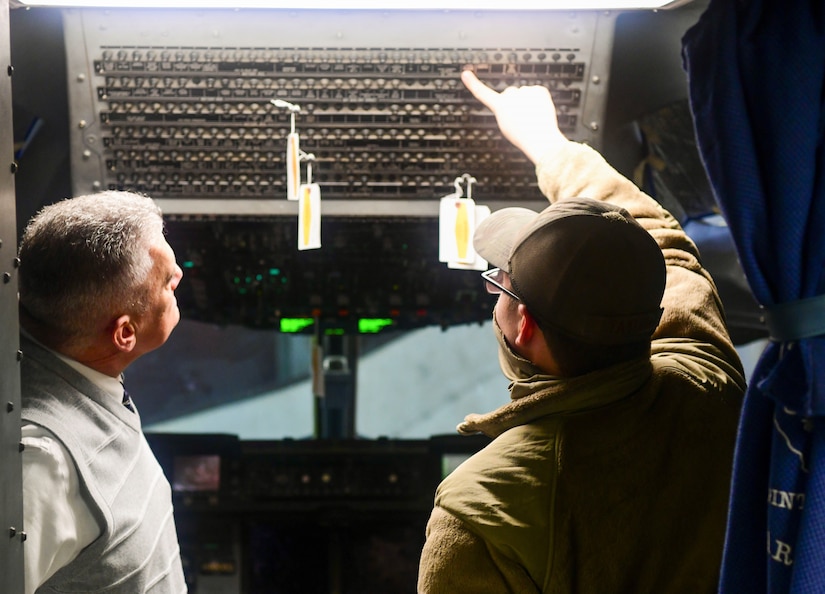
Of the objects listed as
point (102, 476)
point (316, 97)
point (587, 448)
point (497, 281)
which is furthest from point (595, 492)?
point (316, 97)

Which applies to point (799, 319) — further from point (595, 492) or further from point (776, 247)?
point (595, 492)

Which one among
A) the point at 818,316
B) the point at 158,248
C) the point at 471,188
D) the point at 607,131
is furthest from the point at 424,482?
the point at 818,316

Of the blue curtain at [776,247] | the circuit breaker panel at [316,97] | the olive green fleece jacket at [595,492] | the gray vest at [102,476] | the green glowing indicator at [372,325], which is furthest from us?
the green glowing indicator at [372,325]

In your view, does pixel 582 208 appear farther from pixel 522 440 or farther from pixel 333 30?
pixel 333 30

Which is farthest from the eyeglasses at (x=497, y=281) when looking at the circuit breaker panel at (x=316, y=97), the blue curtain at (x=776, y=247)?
the circuit breaker panel at (x=316, y=97)

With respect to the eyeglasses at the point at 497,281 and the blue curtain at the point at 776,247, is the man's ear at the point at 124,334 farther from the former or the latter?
the blue curtain at the point at 776,247

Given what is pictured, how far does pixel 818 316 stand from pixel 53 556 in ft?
2.93

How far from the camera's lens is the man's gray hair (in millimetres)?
1125

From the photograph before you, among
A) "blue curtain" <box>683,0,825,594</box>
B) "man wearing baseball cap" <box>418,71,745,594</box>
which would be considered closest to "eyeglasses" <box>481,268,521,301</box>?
"man wearing baseball cap" <box>418,71,745,594</box>

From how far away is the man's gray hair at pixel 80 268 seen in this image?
112 cm

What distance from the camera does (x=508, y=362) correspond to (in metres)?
1.09

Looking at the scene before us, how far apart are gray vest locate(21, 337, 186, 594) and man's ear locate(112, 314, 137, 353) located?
7 cm

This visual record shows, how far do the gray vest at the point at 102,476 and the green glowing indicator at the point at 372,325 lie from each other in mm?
903

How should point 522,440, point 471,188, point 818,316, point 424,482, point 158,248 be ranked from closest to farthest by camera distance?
point 818,316, point 522,440, point 158,248, point 471,188, point 424,482
